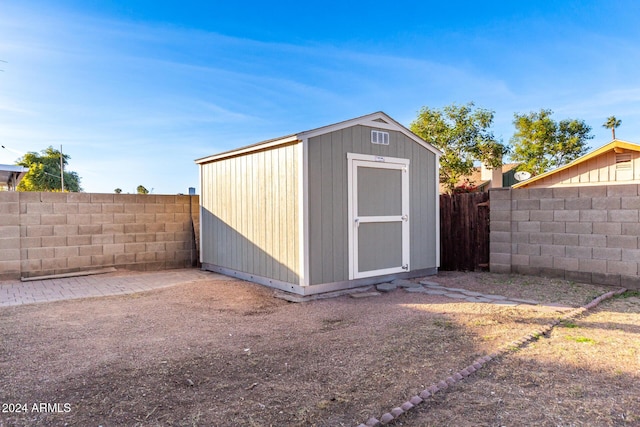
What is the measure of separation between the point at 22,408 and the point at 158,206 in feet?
19.3

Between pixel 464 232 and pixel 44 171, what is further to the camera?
pixel 44 171

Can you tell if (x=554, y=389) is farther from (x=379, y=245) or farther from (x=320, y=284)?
(x=379, y=245)

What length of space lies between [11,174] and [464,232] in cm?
960

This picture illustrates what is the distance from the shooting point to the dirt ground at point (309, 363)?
82.3 inches

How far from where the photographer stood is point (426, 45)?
9.77 meters

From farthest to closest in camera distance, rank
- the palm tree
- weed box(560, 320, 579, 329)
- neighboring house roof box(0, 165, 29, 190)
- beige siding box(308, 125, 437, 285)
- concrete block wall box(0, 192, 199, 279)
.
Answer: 1. the palm tree
2. neighboring house roof box(0, 165, 29, 190)
3. concrete block wall box(0, 192, 199, 279)
4. beige siding box(308, 125, 437, 285)
5. weed box(560, 320, 579, 329)

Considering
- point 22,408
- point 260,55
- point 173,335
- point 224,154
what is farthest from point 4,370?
point 260,55

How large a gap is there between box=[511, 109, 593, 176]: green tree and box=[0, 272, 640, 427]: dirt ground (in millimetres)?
13850

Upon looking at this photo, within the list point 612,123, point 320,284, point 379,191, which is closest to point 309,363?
point 320,284

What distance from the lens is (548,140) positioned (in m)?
16.7

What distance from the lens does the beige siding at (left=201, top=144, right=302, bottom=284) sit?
17.0ft

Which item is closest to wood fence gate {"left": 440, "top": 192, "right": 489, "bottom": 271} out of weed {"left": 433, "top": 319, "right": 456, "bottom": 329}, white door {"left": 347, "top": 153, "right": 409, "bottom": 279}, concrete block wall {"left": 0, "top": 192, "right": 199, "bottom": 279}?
white door {"left": 347, "top": 153, "right": 409, "bottom": 279}

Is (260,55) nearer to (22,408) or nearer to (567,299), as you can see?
(567,299)

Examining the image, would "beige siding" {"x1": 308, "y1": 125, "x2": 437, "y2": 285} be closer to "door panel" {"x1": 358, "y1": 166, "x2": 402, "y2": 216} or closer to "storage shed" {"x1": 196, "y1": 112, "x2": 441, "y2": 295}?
"storage shed" {"x1": 196, "y1": 112, "x2": 441, "y2": 295}
